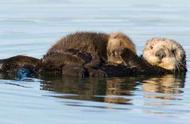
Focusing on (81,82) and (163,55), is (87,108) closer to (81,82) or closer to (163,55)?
(81,82)

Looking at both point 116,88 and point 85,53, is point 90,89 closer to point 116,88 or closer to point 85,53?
point 116,88

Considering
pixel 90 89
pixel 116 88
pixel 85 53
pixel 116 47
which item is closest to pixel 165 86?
pixel 116 88

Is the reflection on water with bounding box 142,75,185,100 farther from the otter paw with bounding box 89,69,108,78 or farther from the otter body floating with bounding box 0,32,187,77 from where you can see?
the otter paw with bounding box 89,69,108,78

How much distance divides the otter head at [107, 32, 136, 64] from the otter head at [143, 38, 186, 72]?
349 mm

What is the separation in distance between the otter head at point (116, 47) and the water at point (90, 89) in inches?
11.0

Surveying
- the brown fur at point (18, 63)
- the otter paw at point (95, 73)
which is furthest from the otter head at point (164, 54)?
the brown fur at point (18, 63)

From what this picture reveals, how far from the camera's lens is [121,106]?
804 cm

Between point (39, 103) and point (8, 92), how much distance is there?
0.66 metres

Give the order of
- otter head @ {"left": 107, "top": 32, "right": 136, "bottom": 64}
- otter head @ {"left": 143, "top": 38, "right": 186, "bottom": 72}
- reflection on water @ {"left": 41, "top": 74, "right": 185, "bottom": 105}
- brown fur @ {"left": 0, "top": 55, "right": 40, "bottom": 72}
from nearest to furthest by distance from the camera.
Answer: reflection on water @ {"left": 41, "top": 74, "right": 185, "bottom": 105} → brown fur @ {"left": 0, "top": 55, "right": 40, "bottom": 72} → otter head @ {"left": 107, "top": 32, "right": 136, "bottom": 64} → otter head @ {"left": 143, "top": 38, "right": 186, "bottom": 72}

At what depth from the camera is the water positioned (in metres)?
7.55

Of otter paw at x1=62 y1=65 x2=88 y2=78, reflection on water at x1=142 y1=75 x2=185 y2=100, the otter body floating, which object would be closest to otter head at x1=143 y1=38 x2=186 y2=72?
the otter body floating

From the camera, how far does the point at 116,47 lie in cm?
977

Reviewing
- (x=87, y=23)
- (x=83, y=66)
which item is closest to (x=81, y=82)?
(x=83, y=66)

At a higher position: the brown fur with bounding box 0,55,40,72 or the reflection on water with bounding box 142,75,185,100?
the brown fur with bounding box 0,55,40,72
